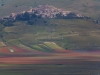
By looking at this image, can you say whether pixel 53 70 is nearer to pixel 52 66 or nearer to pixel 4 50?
pixel 52 66

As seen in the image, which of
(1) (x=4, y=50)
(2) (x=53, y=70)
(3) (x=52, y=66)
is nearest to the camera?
(2) (x=53, y=70)

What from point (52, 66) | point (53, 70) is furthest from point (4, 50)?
point (53, 70)

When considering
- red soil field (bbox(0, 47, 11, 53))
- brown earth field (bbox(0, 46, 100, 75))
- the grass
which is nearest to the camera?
the grass

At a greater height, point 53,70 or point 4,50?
point 53,70

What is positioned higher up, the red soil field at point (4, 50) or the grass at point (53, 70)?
the grass at point (53, 70)

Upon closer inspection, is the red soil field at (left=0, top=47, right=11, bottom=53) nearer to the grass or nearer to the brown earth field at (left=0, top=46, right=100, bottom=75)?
the brown earth field at (left=0, top=46, right=100, bottom=75)

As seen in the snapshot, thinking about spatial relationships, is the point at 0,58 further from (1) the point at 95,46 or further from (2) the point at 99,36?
(2) the point at 99,36

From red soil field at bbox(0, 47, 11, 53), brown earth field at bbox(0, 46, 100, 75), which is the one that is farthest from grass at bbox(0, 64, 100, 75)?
red soil field at bbox(0, 47, 11, 53)

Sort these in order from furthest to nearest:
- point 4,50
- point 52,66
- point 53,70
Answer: point 4,50, point 52,66, point 53,70

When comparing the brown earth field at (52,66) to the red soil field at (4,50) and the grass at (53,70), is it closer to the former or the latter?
the grass at (53,70)

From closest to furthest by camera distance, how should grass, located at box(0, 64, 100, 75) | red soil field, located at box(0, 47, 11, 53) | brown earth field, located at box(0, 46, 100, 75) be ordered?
grass, located at box(0, 64, 100, 75), brown earth field, located at box(0, 46, 100, 75), red soil field, located at box(0, 47, 11, 53)

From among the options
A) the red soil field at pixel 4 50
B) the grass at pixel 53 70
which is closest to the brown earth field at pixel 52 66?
the grass at pixel 53 70

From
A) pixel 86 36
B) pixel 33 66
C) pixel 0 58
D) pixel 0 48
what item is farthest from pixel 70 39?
pixel 33 66
